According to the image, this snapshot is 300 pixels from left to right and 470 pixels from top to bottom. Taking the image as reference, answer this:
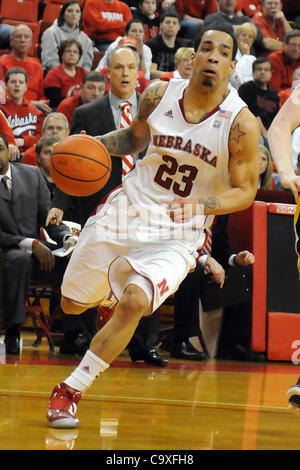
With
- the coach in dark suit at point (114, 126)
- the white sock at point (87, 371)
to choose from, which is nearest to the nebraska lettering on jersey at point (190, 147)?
the white sock at point (87, 371)

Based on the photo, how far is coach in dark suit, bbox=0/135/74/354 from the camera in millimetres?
6328

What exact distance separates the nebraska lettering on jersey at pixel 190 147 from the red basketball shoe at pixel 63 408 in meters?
1.32

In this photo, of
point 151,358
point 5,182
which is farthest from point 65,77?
point 151,358

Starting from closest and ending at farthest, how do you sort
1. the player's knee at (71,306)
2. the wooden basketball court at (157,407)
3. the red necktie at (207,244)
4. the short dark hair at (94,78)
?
the wooden basketball court at (157,407) < the player's knee at (71,306) < the red necktie at (207,244) < the short dark hair at (94,78)

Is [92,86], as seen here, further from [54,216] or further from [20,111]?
[54,216]

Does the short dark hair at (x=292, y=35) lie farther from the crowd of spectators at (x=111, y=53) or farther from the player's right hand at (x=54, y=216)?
the player's right hand at (x=54, y=216)

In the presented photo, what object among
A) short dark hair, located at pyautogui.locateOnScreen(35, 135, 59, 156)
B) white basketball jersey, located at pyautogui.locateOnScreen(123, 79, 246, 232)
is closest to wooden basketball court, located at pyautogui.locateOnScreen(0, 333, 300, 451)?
white basketball jersey, located at pyautogui.locateOnScreen(123, 79, 246, 232)

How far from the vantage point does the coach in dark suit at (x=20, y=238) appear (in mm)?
6328

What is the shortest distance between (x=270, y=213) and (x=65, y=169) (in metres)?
3.09

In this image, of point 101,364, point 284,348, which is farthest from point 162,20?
point 101,364

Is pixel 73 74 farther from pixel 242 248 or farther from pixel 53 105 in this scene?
pixel 242 248

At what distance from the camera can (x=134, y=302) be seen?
12.0 feet
